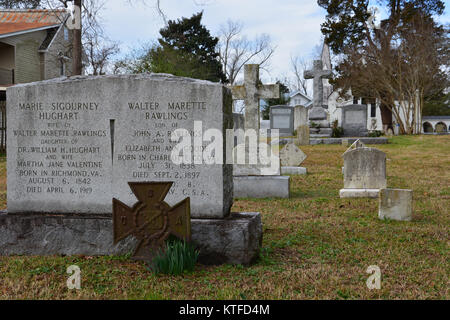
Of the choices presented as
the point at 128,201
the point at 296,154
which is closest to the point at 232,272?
the point at 128,201

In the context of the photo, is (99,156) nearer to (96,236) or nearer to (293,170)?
(96,236)

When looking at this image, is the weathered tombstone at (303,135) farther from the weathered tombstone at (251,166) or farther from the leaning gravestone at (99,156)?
the leaning gravestone at (99,156)

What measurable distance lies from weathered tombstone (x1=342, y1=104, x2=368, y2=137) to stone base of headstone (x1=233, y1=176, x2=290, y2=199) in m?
17.1

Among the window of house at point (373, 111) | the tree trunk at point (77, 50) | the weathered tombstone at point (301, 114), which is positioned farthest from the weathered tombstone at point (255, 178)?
the window of house at point (373, 111)

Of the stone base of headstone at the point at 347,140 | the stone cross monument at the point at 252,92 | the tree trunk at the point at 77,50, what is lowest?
the stone base of headstone at the point at 347,140

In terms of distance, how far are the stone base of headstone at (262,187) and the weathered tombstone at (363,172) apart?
1.08 m

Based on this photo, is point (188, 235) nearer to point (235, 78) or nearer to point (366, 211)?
point (366, 211)

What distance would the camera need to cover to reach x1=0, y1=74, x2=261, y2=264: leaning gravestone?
4355mm

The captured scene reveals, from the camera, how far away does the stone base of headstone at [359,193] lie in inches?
307

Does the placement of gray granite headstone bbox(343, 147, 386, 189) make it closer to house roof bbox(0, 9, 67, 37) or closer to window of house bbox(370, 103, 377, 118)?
house roof bbox(0, 9, 67, 37)

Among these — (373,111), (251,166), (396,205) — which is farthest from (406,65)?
(396,205)

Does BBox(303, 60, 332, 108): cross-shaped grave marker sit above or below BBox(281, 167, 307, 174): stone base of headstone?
above

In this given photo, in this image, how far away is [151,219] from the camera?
3955 millimetres

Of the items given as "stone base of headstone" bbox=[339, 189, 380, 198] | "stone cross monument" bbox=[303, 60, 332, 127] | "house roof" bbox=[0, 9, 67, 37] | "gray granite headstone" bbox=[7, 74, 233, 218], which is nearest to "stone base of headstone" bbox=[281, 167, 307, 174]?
"stone base of headstone" bbox=[339, 189, 380, 198]
